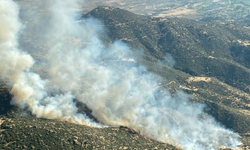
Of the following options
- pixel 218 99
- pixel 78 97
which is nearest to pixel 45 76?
pixel 78 97

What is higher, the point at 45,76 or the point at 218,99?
the point at 45,76

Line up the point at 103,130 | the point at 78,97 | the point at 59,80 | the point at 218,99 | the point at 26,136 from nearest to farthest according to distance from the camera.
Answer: the point at 26,136 → the point at 103,130 → the point at 78,97 → the point at 59,80 → the point at 218,99

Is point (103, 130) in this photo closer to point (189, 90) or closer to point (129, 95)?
point (129, 95)

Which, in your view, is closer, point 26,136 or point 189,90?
point 26,136

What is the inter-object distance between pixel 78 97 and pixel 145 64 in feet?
235

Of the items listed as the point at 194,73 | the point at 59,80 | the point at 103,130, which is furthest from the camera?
the point at 194,73

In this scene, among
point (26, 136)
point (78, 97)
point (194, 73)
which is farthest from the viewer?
point (194, 73)

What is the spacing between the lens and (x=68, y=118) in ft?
346

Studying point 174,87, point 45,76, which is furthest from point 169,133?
point 45,76

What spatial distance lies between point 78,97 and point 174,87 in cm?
6000

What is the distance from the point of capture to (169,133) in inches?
4641

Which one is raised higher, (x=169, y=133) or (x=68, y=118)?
(x=68, y=118)

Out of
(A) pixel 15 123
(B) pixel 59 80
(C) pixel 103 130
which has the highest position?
(B) pixel 59 80

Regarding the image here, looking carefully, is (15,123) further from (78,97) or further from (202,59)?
(202,59)
